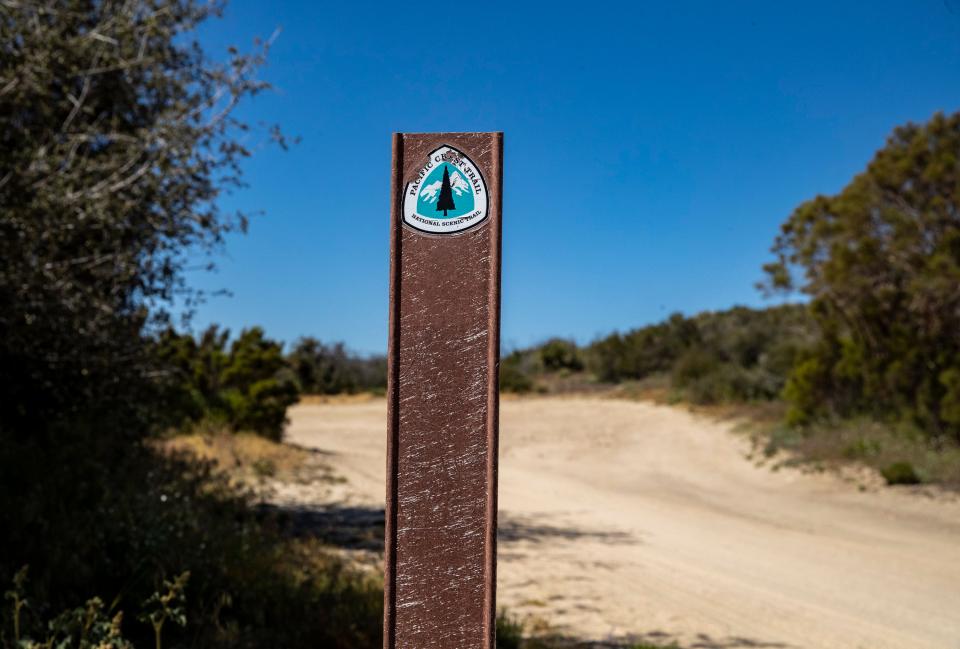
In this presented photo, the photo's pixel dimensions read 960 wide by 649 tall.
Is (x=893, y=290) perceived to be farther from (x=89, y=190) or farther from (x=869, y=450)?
(x=89, y=190)

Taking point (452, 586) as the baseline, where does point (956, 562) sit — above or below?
below

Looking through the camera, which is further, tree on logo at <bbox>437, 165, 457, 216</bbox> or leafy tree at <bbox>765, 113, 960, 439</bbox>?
leafy tree at <bbox>765, 113, 960, 439</bbox>

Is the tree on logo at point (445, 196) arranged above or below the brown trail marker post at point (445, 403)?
above

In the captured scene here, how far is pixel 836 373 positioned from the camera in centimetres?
1786

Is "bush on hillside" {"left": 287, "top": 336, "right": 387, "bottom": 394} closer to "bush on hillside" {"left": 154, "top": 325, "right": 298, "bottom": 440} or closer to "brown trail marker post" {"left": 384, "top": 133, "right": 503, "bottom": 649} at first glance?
"bush on hillside" {"left": 154, "top": 325, "right": 298, "bottom": 440}

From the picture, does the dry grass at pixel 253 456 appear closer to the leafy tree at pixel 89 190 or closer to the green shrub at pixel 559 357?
the leafy tree at pixel 89 190

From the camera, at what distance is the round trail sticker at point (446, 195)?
2.32 metres

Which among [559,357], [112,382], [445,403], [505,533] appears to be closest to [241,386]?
[505,533]

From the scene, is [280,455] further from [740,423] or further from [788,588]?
[740,423]

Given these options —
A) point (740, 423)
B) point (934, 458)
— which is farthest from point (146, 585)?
point (740, 423)

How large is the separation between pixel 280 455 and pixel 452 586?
13304mm

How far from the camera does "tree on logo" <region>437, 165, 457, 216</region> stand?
234cm

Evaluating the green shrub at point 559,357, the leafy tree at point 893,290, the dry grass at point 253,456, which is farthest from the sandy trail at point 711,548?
the green shrub at point 559,357

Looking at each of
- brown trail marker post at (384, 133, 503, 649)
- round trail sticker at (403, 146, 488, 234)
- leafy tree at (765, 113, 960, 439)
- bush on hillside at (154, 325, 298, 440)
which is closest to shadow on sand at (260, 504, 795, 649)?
brown trail marker post at (384, 133, 503, 649)
